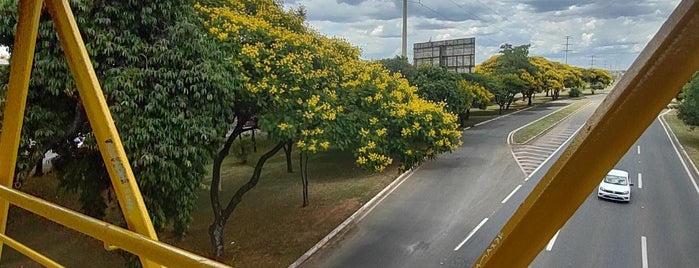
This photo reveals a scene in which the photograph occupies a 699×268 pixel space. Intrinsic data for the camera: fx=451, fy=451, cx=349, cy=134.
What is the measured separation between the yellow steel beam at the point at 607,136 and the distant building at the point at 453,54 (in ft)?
39.1

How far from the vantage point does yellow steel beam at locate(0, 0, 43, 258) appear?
1.57 m

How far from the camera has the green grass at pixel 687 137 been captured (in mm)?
6524

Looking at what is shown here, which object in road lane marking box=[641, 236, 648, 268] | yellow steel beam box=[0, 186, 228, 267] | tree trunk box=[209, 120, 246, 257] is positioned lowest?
road lane marking box=[641, 236, 648, 268]

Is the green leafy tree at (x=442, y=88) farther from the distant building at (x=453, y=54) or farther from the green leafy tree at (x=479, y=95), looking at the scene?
the distant building at (x=453, y=54)

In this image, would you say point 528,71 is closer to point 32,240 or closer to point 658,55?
point 32,240

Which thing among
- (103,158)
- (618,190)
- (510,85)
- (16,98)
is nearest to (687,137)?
(618,190)

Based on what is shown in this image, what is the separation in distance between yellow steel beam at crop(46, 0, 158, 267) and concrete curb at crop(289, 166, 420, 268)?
3375 millimetres

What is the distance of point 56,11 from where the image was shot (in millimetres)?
1462

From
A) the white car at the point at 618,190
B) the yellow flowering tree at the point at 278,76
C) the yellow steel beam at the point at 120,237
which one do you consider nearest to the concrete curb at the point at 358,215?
the yellow flowering tree at the point at 278,76

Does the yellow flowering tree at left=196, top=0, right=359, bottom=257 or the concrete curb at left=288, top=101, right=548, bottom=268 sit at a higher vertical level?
the yellow flowering tree at left=196, top=0, right=359, bottom=257

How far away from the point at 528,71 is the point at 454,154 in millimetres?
8655

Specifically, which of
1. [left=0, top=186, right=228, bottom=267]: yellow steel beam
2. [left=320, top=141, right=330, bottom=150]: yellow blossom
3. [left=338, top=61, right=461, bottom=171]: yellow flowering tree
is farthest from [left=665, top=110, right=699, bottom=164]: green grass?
[left=0, top=186, right=228, bottom=267]: yellow steel beam

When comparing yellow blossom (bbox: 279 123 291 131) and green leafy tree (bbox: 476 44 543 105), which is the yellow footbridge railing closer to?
yellow blossom (bbox: 279 123 291 131)

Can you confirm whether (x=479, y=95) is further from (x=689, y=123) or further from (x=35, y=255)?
(x=35, y=255)
